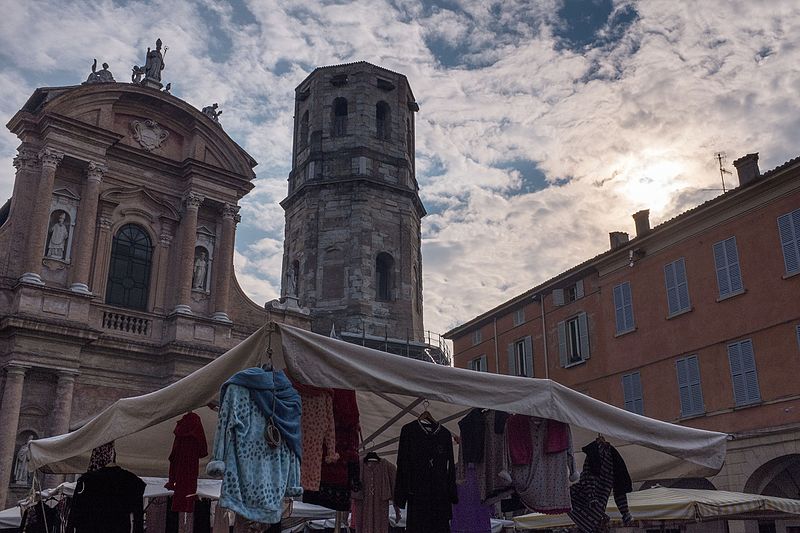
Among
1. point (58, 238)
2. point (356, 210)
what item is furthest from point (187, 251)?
point (356, 210)

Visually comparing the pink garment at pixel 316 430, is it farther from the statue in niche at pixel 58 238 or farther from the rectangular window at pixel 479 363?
the rectangular window at pixel 479 363

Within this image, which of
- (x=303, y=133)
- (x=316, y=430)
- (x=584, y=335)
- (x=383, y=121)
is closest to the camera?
(x=316, y=430)

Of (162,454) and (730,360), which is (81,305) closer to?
(162,454)

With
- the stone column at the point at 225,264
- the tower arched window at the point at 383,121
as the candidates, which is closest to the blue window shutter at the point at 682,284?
the stone column at the point at 225,264

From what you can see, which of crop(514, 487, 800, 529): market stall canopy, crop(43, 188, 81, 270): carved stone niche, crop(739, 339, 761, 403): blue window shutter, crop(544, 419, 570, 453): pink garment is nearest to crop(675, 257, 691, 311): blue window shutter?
crop(739, 339, 761, 403): blue window shutter

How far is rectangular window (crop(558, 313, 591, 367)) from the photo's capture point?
22922 mm

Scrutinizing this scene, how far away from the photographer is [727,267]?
1811 cm

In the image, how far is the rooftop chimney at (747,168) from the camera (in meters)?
18.5

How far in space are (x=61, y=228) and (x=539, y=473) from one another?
1544 centimetres

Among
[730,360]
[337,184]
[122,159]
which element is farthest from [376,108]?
[730,360]

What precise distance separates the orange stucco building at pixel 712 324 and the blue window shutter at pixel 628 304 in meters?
0.03

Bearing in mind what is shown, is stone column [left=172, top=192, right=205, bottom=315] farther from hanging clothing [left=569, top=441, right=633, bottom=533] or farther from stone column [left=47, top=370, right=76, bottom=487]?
hanging clothing [left=569, top=441, right=633, bottom=533]

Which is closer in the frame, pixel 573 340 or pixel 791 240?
pixel 791 240

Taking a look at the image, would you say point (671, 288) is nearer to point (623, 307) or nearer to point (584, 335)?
point (623, 307)
